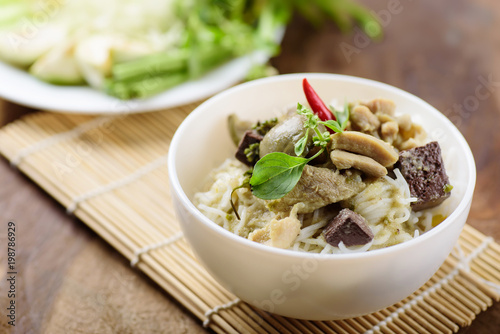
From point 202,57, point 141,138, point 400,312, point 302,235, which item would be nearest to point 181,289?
point 302,235

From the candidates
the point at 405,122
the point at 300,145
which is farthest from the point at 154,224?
the point at 405,122

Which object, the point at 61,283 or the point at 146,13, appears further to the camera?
the point at 146,13

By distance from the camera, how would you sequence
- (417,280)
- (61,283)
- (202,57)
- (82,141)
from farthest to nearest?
(202,57) < (82,141) < (61,283) < (417,280)

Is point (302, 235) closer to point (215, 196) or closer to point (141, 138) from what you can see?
point (215, 196)

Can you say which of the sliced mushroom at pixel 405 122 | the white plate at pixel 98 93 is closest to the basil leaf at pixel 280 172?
the sliced mushroom at pixel 405 122

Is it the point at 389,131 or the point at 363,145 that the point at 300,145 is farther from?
the point at 389,131

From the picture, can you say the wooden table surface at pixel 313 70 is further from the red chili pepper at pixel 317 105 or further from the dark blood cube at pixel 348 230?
the red chili pepper at pixel 317 105
